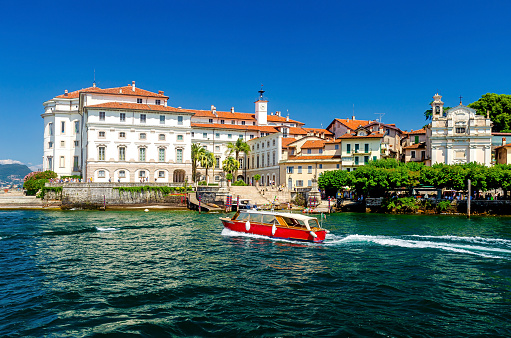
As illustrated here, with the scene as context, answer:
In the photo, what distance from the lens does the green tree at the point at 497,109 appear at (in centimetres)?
7725

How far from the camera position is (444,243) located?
27.2 metres

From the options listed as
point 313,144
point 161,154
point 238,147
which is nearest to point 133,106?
point 161,154

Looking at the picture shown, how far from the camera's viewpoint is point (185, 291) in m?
16.2

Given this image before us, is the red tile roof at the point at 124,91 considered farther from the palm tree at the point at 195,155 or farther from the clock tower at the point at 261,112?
the clock tower at the point at 261,112

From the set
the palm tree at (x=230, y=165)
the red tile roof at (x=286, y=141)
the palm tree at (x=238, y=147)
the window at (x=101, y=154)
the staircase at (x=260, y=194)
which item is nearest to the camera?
the staircase at (x=260, y=194)

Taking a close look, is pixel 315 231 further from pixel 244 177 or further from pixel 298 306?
pixel 244 177

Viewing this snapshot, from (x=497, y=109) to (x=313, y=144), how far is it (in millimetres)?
38392

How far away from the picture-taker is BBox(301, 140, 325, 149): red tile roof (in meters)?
75.8

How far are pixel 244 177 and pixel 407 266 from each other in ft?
238

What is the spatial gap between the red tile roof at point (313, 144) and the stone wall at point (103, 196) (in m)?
27.5

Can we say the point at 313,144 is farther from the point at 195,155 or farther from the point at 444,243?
the point at 444,243

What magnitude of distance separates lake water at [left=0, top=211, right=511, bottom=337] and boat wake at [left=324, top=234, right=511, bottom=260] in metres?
0.11

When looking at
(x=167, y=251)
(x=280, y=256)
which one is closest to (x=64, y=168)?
(x=167, y=251)

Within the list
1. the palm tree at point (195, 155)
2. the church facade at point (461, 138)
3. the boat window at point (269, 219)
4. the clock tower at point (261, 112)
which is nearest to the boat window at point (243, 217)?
the boat window at point (269, 219)
